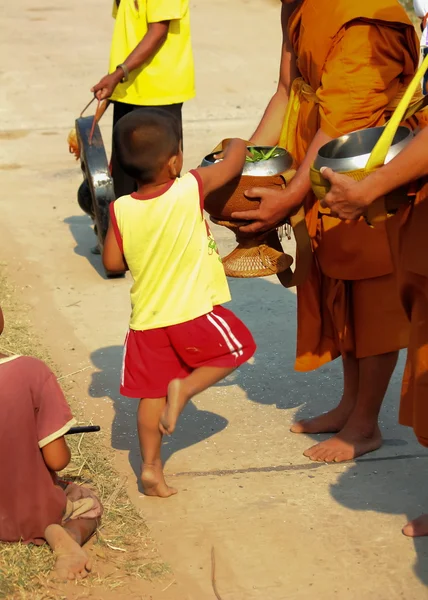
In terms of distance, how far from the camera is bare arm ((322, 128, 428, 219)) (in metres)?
3.04

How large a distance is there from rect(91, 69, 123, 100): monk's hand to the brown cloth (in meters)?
3.04

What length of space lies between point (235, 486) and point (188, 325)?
69 cm

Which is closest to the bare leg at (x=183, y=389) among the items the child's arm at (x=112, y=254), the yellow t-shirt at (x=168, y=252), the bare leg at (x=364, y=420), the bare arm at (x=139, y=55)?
the yellow t-shirt at (x=168, y=252)

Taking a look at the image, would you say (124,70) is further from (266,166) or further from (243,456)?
(243,456)

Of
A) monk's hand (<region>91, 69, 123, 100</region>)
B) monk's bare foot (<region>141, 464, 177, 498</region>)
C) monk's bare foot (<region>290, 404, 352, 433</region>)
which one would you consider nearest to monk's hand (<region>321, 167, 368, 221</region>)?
monk's bare foot (<region>141, 464, 177, 498</region>)

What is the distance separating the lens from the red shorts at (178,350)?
147 inches

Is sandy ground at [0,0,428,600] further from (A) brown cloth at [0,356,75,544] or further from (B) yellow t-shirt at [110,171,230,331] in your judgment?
(B) yellow t-shirt at [110,171,230,331]

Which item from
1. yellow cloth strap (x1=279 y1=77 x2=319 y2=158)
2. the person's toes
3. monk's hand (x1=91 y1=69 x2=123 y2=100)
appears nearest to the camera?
yellow cloth strap (x1=279 y1=77 x2=319 y2=158)

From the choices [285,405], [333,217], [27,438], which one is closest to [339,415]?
[285,405]

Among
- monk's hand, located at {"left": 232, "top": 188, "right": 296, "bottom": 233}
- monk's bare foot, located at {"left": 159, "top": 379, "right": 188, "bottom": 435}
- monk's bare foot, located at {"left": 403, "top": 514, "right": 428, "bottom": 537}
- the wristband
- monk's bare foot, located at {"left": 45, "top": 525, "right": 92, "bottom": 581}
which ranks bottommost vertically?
monk's bare foot, located at {"left": 403, "top": 514, "right": 428, "bottom": 537}

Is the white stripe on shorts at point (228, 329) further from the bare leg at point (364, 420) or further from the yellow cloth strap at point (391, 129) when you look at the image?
the yellow cloth strap at point (391, 129)

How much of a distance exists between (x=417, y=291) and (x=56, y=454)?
4.10 feet

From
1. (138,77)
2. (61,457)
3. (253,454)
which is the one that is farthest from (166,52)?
(61,457)

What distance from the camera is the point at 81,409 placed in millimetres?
4660
